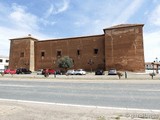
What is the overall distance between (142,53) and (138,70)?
4.56 m

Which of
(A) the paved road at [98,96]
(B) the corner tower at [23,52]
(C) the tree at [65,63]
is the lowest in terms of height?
(A) the paved road at [98,96]

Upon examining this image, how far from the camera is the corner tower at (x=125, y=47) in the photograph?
5291 centimetres

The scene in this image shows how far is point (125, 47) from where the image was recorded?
5453 centimetres

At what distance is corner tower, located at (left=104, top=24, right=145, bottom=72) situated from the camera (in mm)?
52906

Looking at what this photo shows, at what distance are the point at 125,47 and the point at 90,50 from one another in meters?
10.9

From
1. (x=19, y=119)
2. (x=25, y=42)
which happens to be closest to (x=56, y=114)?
(x=19, y=119)

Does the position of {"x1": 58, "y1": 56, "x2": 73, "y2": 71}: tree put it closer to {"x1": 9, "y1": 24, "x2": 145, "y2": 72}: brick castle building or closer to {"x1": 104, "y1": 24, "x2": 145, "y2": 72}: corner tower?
{"x1": 9, "y1": 24, "x2": 145, "y2": 72}: brick castle building

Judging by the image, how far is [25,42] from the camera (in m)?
67.8

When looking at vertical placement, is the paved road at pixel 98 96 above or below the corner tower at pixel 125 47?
below

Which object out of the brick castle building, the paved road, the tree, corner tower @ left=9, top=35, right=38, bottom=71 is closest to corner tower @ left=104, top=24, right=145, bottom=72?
the brick castle building

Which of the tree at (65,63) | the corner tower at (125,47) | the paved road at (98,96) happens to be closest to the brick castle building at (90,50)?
the corner tower at (125,47)

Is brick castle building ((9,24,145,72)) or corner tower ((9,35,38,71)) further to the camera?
corner tower ((9,35,38,71))

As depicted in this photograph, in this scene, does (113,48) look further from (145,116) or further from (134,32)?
(145,116)

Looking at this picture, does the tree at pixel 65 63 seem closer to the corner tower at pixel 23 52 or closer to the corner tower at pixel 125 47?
the corner tower at pixel 125 47
